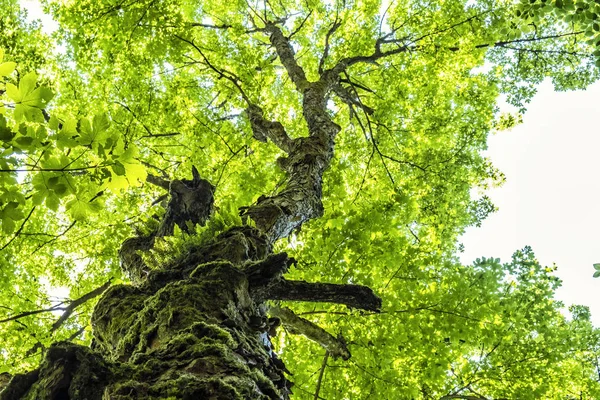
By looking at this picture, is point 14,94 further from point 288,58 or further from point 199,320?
point 288,58

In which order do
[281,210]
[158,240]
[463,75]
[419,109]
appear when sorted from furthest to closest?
[419,109]
[463,75]
[281,210]
[158,240]

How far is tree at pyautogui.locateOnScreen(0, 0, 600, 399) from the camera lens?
6.35ft

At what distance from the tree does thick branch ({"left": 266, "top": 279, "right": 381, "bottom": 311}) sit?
2cm

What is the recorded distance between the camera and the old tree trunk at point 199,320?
1.79 meters

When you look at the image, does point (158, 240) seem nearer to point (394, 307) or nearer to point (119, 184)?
point (119, 184)

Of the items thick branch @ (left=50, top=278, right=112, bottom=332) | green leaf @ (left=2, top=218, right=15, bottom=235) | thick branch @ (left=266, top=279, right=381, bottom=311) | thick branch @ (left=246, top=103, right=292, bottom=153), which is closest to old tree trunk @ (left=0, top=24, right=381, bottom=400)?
thick branch @ (left=266, top=279, right=381, bottom=311)

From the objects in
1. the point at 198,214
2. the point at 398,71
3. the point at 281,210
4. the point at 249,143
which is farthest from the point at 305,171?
the point at 398,71

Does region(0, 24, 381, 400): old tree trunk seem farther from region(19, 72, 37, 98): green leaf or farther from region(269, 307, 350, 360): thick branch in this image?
region(19, 72, 37, 98): green leaf

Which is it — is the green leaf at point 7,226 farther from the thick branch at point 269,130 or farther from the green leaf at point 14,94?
the thick branch at point 269,130

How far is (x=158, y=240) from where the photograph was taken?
10.7 ft

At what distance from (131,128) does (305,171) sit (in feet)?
11.8

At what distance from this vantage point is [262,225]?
12.9 ft

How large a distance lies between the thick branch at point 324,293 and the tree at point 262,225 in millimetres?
16

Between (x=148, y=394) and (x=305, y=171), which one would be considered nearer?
(x=148, y=394)
